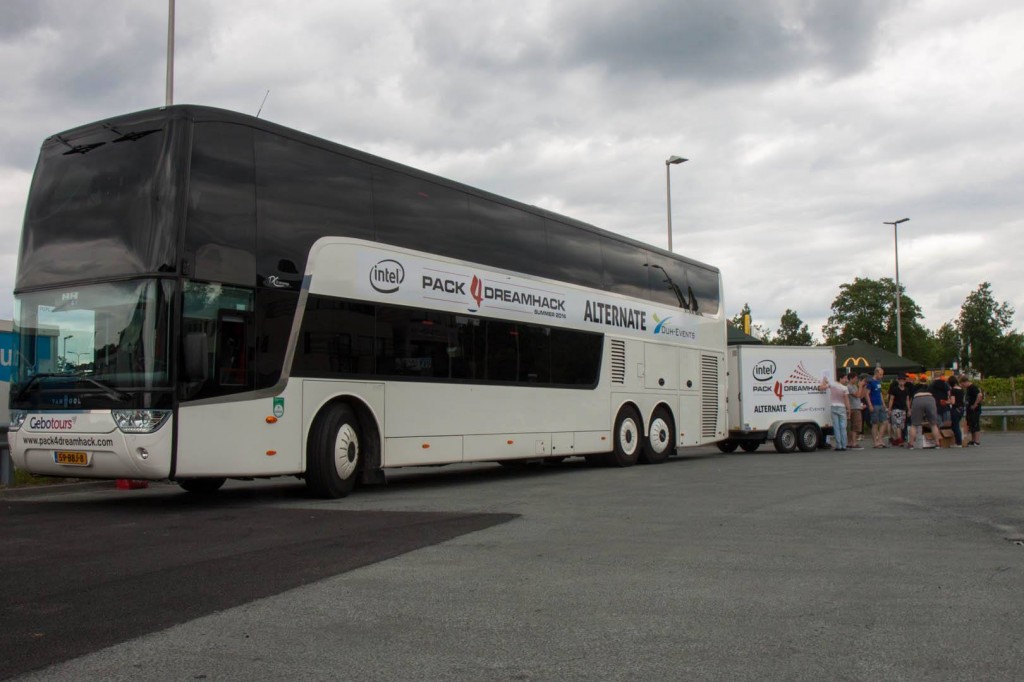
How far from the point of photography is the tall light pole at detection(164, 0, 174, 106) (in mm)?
19578

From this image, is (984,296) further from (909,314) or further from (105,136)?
(105,136)

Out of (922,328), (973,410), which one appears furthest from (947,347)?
(973,410)

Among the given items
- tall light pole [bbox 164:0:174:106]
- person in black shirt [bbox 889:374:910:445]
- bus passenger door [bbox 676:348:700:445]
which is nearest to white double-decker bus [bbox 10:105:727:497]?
bus passenger door [bbox 676:348:700:445]

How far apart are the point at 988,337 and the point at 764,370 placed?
9136cm

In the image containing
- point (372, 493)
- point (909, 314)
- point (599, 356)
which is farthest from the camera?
point (909, 314)

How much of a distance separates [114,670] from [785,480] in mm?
10828

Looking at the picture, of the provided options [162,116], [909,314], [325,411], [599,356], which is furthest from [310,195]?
[909,314]

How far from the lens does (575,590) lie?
18.8 feet

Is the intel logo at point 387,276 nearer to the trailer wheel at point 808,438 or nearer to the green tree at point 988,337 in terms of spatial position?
the trailer wheel at point 808,438

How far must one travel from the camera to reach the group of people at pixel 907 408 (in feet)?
76.5

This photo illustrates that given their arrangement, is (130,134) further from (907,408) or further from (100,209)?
(907,408)

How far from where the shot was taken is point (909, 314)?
101312 mm

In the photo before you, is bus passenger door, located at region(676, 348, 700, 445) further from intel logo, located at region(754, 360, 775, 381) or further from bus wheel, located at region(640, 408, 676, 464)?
intel logo, located at region(754, 360, 775, 381)

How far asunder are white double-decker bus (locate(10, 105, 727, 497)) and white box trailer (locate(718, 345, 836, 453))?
898 cm
